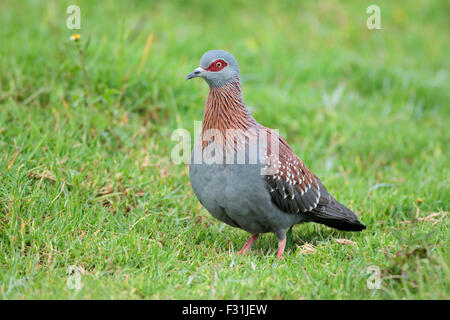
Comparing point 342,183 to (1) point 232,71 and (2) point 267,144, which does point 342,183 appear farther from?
(1) point 232,71

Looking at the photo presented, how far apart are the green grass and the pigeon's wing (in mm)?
411

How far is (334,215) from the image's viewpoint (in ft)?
15.4

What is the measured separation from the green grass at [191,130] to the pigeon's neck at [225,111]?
3.30 ft

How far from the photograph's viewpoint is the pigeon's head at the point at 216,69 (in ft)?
14.2

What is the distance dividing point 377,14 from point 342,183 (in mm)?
4384

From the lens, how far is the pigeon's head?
14.2 feet

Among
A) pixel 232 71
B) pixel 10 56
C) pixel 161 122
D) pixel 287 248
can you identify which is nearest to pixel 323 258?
pixel 287 248

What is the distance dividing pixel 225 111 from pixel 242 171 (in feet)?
1.90
